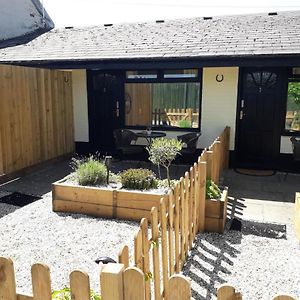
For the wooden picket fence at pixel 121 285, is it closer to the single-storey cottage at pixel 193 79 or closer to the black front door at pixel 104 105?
the single-storey cottage at pixel 193 79

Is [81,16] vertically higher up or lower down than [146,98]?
higher up

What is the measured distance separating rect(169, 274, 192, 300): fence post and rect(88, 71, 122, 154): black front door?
814 cm

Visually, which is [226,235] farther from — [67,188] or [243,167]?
[243,167]

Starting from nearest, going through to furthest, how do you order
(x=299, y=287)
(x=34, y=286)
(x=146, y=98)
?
(x=34, y=286), (x=299, y=287), (x=146, y=98)

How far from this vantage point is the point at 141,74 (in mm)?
8828

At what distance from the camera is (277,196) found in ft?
19.6

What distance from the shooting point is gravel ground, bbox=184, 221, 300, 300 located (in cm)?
304

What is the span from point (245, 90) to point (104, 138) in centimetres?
421

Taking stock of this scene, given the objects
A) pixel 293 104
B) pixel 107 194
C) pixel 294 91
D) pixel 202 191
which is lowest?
pixel 107 194

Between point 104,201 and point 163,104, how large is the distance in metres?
4.59

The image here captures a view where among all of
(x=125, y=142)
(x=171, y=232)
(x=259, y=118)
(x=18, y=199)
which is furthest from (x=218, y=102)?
(x=171, y=232)

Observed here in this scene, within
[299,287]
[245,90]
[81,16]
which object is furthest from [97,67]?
[81,16]

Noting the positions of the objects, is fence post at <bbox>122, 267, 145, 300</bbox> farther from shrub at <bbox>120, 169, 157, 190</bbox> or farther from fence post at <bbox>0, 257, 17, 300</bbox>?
shrub at <bbox>120, 169, 157, 190</bbox>

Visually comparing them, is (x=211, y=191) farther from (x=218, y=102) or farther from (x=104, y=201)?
(x=218, y=102)
